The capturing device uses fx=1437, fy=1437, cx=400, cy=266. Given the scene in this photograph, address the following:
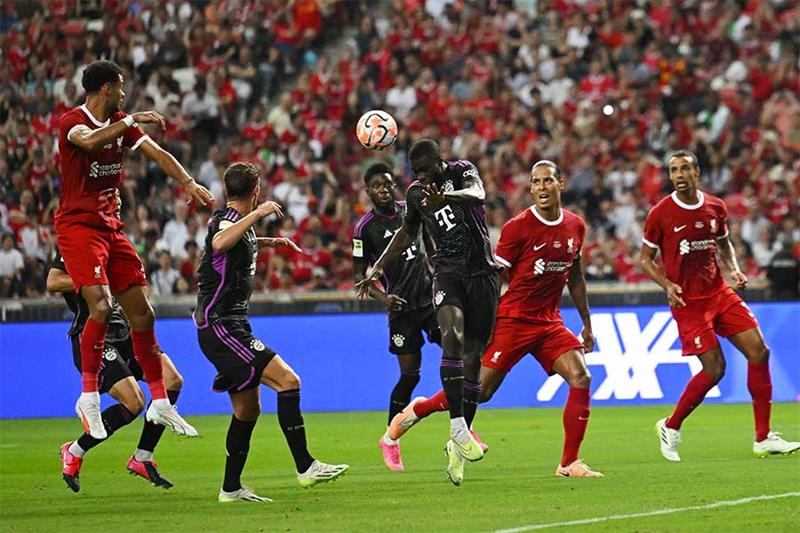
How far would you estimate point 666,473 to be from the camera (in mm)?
10766

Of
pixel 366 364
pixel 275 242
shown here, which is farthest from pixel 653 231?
pixel 366 364

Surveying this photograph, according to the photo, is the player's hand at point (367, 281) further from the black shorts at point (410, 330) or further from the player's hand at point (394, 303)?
the black shorts at point (410, 330)

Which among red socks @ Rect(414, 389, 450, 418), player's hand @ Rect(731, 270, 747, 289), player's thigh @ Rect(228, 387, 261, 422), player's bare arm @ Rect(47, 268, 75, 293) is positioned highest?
player's bare arm @ Rect(47, 268, 75, 293)

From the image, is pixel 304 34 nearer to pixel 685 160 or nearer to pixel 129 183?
pixel 129 183

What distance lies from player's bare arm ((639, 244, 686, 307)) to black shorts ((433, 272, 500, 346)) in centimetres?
181

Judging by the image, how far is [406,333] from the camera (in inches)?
500

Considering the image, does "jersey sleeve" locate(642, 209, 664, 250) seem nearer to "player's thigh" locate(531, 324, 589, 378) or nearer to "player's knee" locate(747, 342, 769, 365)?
"player's knee" locate(747, 342, 769, 365)

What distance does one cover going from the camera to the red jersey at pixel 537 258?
11.0 metres

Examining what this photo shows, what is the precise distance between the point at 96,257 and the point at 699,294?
515 centimetres

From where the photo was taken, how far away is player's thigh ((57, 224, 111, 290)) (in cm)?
1011

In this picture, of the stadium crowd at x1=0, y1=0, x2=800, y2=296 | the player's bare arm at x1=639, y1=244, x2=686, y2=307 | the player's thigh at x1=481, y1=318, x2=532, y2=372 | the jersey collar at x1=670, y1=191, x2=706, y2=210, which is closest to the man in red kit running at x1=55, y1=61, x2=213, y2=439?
the player's thigh at x1=481, y1=318, x2=532, y2=372

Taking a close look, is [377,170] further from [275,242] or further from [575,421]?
[575,421]

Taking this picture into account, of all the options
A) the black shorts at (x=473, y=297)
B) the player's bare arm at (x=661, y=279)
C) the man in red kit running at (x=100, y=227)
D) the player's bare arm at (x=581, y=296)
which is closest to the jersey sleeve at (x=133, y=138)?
the man in red kit running at (x=100, y=227)

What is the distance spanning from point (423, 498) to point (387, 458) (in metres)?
2.28
